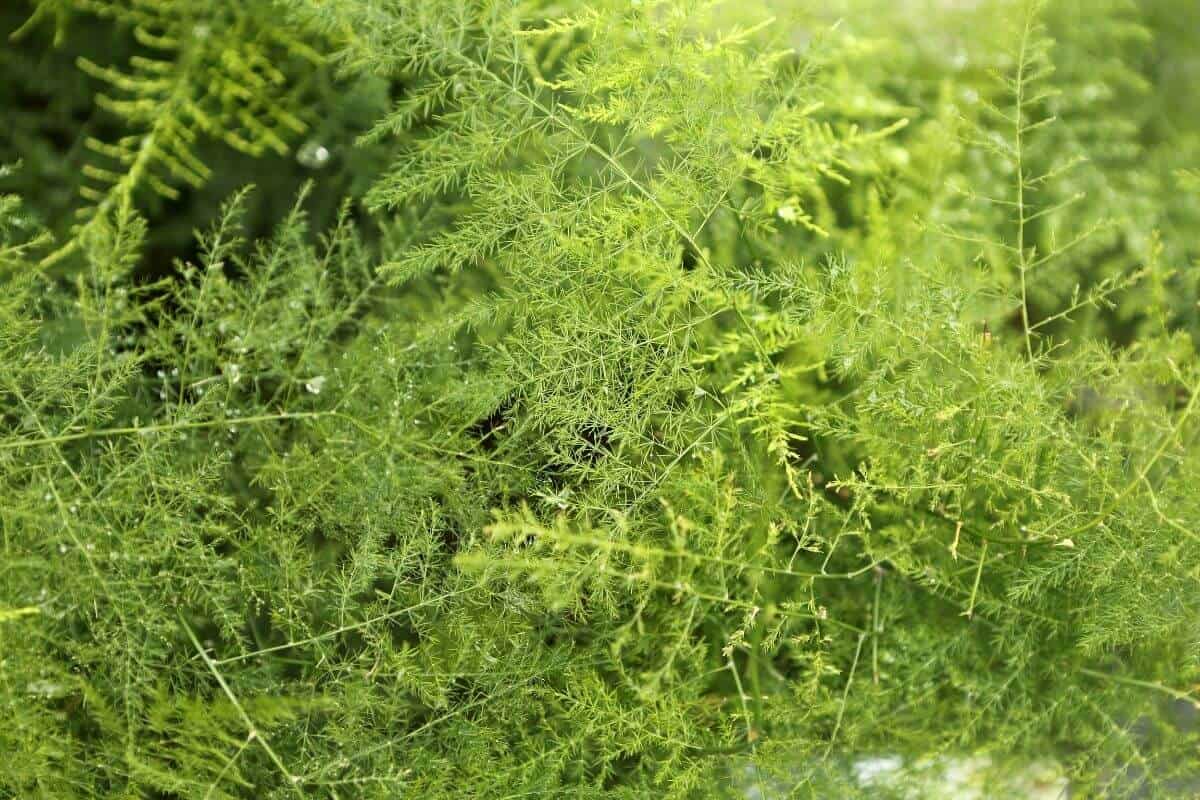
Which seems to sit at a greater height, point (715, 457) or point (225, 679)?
point (715, 457)

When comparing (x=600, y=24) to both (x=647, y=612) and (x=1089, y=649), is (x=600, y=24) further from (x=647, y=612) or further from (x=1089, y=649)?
(x=1089, y=649)

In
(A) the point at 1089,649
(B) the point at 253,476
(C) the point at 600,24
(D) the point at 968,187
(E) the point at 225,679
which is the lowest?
(E) the point at 225,679

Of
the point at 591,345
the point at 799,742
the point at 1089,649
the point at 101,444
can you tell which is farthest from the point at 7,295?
the point at 1089,649

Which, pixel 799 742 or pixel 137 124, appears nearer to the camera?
pixel 799 742

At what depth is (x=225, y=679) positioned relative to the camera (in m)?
0.88

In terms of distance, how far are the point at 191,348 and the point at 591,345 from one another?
0.39 m

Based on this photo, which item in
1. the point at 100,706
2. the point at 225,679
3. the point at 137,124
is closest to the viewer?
the point at 100,706

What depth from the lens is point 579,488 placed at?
2.82 ft

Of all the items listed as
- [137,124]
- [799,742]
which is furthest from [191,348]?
[799,742]

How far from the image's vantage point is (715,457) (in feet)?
2.57

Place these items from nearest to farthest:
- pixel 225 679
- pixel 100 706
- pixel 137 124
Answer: pixel 100 706 → pixel 225 679 → pixel 137 124

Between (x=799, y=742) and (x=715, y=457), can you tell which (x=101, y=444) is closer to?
(x=715, y=457)

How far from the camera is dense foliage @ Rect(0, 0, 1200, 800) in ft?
2.60

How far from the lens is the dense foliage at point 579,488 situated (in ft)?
2.60
